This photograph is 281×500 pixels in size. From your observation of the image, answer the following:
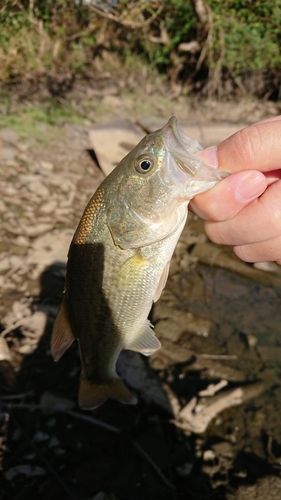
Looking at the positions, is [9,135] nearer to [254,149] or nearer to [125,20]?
[125,20]

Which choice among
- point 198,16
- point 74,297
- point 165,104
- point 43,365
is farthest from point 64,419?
point 198,16

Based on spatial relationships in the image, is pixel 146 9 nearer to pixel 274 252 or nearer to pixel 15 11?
pixel 15 11

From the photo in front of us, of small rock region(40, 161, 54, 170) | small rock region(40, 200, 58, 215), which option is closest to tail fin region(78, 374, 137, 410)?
small rock region(40, 200, 58, 215)

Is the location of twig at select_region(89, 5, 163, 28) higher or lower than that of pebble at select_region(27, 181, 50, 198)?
higher

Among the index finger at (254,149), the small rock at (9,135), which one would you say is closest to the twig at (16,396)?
the index finger at (254,149)

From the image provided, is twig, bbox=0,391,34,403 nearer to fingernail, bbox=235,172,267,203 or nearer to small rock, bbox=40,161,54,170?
fingernail, bbox=235,172,267,203

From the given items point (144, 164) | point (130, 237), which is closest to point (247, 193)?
point (144, 164)
